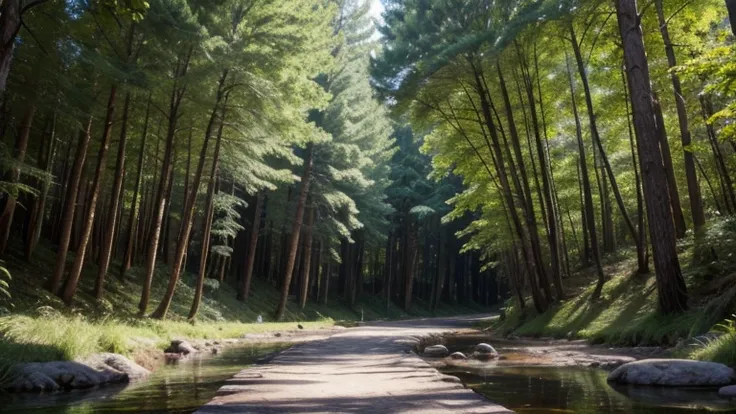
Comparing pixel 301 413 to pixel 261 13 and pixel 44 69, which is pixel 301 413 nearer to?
pixel 44 69

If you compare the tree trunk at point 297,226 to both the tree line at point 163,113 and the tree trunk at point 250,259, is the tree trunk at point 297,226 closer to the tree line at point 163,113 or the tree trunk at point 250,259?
the tree line at point 163,113

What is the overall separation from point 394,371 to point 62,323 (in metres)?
5.32

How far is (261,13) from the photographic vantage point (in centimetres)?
1373

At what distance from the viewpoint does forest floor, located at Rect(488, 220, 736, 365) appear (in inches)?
270

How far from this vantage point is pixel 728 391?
453 cm

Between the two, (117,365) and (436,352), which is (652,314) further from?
(117,365)

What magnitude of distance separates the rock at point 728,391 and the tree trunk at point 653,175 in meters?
4.54

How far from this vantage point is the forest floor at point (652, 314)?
686 cm

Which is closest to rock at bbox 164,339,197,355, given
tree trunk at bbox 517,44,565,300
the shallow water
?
the shallow water

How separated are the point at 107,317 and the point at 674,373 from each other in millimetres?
10233

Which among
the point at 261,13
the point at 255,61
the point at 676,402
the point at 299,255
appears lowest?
the point at 676,402

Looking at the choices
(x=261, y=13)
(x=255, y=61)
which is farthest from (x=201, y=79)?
(x=261, y=13)

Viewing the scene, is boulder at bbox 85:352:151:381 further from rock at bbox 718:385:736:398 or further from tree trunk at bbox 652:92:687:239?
tree trunk at bbox 652:92:687:239

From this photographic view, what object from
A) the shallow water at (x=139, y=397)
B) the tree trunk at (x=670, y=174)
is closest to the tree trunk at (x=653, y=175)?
the tree trunk at (x=670, y=174)
